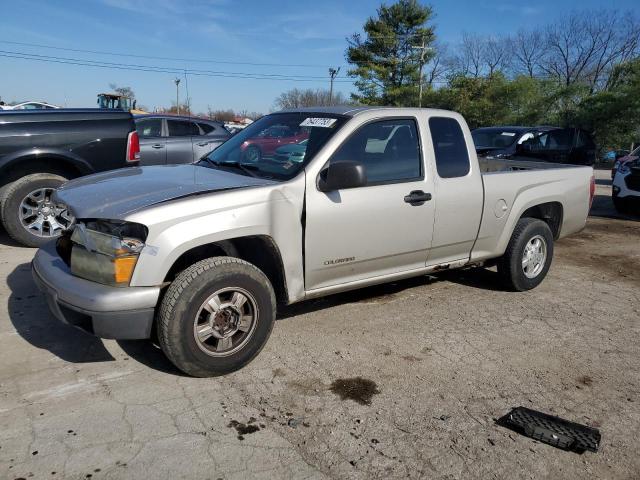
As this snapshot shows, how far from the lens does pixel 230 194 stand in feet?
11.1

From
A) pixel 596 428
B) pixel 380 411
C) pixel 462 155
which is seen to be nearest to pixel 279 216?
pixel 380 411

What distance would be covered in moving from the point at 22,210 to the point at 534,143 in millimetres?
10834

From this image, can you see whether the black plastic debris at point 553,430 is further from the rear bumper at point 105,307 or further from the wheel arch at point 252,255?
the rear bumper at point 105,307

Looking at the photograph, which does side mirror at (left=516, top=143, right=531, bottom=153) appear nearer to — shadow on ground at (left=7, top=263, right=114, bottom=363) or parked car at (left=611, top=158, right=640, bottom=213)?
parked car at (left=611, top=158, right=640, bottom=213)

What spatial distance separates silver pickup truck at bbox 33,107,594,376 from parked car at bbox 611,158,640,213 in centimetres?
606

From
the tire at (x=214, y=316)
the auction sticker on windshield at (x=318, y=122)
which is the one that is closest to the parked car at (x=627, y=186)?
the auction sticker on windshield at (x=318, y=122)

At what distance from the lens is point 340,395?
3.28 meters

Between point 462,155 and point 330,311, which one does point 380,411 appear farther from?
point 462,155

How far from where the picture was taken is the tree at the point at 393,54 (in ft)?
129

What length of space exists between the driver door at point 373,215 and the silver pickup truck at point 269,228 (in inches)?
0.4

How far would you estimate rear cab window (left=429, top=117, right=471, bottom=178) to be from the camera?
4445 millimetres

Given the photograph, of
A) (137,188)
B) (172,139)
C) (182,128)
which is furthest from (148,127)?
(137,188)

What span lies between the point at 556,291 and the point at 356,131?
2976mm

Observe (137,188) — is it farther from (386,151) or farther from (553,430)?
(553,430)
